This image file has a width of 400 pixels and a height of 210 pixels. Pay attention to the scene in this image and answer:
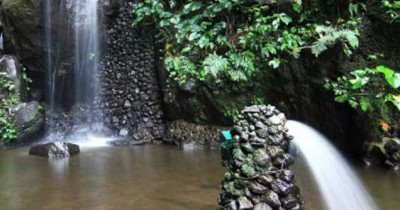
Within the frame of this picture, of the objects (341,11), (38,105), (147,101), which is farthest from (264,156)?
(38,105)

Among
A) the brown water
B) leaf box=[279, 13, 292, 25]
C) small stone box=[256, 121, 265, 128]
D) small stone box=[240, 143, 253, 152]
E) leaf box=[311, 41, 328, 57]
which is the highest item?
leaf box=[279, 13, 292, 25]

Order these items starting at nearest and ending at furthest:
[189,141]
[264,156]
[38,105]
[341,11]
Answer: [264,156]
[341,11]
[189,141]
[38,105]

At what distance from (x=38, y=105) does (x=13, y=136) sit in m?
0.96

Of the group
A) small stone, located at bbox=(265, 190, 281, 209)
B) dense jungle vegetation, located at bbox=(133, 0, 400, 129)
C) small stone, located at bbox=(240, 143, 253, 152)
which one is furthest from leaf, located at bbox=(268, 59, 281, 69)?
small stone, located at bbox=(265, 190, 281, 209)

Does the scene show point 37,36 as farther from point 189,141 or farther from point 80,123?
point 189,141

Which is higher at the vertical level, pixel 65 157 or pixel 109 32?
pixel 109 32

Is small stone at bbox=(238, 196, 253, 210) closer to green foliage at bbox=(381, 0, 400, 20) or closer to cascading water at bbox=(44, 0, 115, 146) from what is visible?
green foliage at bbox=(381, 0, 400, 20)

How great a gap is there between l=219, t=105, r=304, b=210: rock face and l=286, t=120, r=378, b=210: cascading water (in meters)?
0.48

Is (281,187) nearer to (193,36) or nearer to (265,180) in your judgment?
(265,180)

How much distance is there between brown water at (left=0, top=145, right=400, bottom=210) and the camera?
16.3ft

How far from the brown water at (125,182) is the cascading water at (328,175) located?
0.13 m

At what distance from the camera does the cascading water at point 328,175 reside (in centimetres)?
450

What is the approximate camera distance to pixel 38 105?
957cm

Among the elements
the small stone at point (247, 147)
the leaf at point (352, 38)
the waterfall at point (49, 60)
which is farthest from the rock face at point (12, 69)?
the small stone at point (247, 147)
